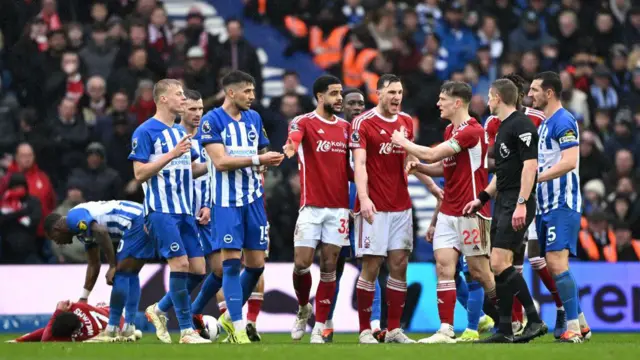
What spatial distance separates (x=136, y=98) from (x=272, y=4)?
3.88m

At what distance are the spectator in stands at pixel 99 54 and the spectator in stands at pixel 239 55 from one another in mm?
1798

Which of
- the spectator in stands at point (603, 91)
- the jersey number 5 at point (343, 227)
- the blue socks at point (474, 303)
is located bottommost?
the blue socks at point (474, 303)

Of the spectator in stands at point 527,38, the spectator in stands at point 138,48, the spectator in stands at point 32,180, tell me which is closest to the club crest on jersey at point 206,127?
the spectator in stands at point 32,180

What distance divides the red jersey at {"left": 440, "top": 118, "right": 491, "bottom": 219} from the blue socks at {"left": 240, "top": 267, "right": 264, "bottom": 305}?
78.6 inches

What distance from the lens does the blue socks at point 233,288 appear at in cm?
1260

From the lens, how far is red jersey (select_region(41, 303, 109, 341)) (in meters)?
13.4

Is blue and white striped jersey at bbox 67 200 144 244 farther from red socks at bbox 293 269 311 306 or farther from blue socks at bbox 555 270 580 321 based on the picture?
blue socks at bbox 555 270 580 321

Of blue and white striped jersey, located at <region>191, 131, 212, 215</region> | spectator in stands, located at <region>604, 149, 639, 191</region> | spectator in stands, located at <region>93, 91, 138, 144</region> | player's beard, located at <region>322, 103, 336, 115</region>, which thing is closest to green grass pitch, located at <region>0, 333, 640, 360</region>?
player's beard, located at <region>322, 103, 336, 115</region>

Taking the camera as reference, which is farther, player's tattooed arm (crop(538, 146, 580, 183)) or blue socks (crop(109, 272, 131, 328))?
blue socks (crop(109, 272, 131, 328))

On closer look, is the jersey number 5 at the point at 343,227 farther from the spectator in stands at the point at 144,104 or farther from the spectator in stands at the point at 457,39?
the spectator in stands at the point at 457,39

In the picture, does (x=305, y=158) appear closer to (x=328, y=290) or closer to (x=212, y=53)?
(x=328, y=290)

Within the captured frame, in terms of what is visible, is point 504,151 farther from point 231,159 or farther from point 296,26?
point 296,26

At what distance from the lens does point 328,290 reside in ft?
42.9

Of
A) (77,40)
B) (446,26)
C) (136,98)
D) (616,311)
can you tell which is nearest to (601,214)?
(616,311)
